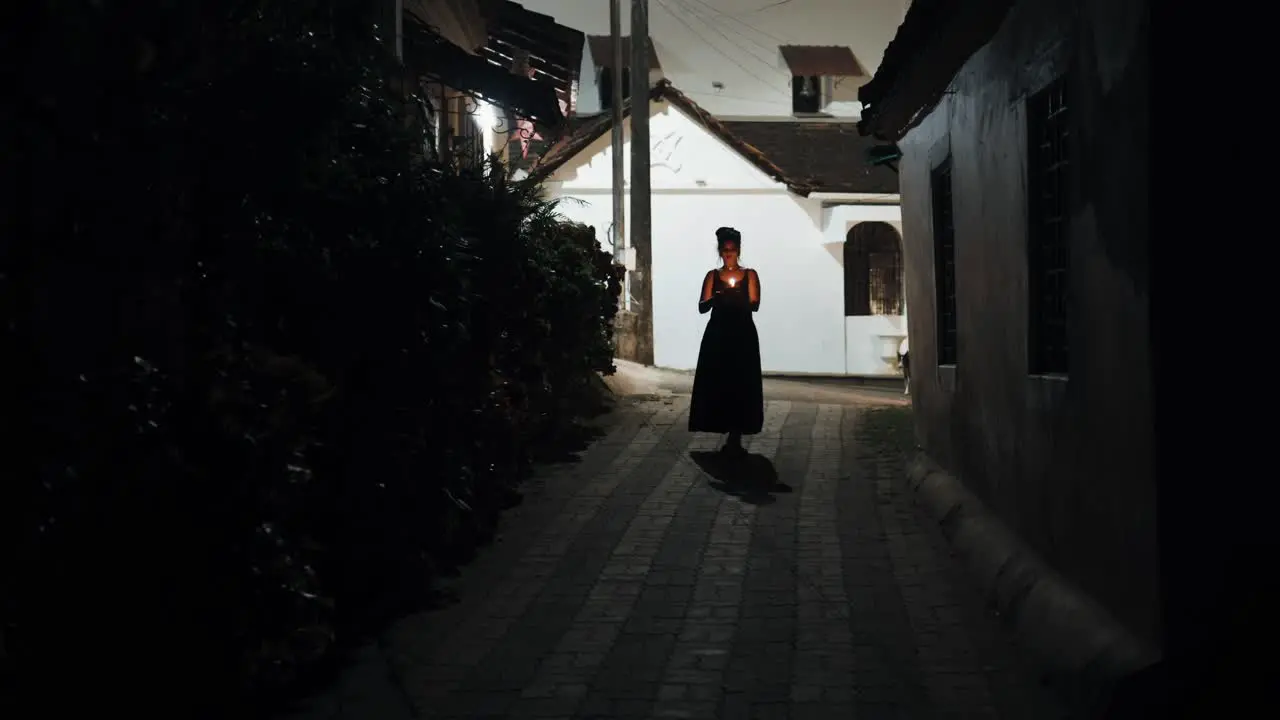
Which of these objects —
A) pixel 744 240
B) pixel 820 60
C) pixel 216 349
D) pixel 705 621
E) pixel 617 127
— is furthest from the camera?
pixel 820 60

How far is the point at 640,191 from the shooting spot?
23844 mm

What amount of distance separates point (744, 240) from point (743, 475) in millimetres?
21056

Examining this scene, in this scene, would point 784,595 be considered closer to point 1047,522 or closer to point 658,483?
point 1047,522

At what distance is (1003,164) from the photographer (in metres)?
7.96

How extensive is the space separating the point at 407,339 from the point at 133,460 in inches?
99.5

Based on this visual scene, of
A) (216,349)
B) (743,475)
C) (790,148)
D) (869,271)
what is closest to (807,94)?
(790,148)

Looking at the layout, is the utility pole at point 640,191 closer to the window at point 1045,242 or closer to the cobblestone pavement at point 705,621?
the cobblestone pavement at point 705,621

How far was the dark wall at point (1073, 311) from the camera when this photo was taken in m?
5.30

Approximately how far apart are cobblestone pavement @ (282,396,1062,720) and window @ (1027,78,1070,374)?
4.49ft

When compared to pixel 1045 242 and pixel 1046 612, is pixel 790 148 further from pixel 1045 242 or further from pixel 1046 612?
pixel 1046 612

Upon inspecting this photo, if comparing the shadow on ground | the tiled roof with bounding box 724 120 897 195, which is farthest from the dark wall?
the tiled roof with bounding box 724 120 897 195

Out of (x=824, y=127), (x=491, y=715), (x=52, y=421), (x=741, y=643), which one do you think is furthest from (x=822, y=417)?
(x=824, y=127)

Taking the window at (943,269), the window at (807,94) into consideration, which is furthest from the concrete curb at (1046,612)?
the window at (807,94)

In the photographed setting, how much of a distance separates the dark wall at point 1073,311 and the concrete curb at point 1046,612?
9 cm
